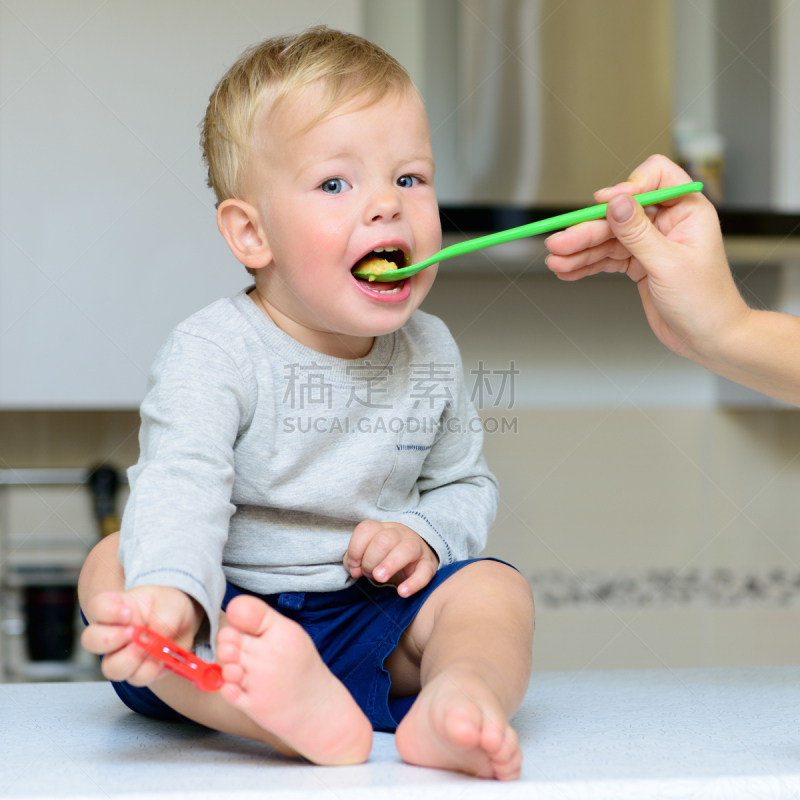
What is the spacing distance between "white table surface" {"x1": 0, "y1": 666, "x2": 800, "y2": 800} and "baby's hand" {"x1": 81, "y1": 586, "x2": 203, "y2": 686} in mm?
64

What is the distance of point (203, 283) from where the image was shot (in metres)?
1.39

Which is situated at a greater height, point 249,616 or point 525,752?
point 249,616

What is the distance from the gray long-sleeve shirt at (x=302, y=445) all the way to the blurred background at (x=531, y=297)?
26.1 inches

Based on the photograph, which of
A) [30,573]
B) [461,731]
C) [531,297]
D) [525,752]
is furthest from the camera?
[531,297]

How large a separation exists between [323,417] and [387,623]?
0.18 meters

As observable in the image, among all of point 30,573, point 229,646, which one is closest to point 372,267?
point 229,646

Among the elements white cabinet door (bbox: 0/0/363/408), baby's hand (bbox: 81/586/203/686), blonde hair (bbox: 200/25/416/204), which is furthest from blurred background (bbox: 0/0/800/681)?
baby's hand (bbox: 81/586/203/686)

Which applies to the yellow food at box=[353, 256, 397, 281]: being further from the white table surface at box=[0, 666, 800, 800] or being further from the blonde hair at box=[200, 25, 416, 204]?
the white table surface at box=[0, 666, 800, 800]

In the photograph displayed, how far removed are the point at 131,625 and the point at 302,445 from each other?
266 millimetres

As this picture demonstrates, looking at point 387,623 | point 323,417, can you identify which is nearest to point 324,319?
point 323,417

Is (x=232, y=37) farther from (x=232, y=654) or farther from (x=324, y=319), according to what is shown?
(x=232, y=654)

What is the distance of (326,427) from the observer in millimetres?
710

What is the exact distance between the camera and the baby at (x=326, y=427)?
1.87ft

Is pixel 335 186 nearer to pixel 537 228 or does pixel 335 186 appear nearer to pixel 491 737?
pixel 537 228
